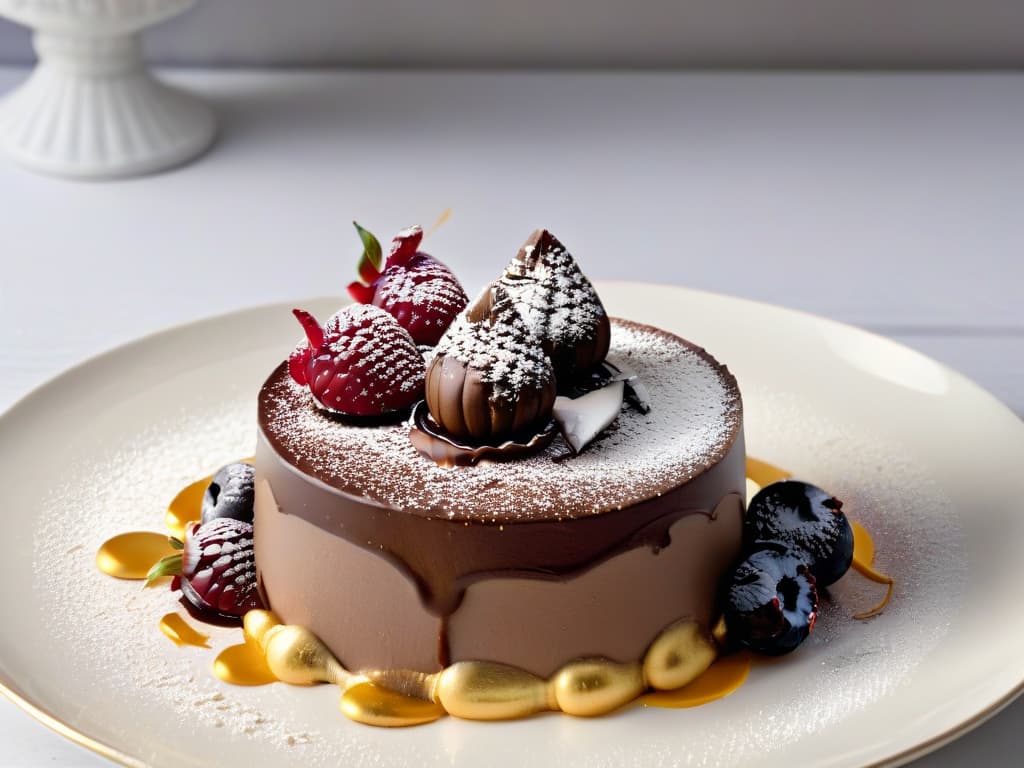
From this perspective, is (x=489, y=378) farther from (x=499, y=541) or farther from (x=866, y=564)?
(x=866, y=564)

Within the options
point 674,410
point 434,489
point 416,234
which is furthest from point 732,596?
point 416,234

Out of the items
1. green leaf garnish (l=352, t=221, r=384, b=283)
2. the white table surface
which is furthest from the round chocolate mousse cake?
the white table surface

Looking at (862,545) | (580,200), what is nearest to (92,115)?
(580,200)

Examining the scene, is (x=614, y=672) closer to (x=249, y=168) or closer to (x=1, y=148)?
(x=249, y=168)

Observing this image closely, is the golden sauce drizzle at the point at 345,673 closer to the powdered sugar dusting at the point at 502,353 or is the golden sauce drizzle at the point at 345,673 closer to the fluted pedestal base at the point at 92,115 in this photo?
the powdered sugar dusting at the point at 502,353

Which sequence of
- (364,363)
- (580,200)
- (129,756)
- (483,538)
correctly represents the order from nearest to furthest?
(129,756) → (483,538) → (364,363) → (580,200)
